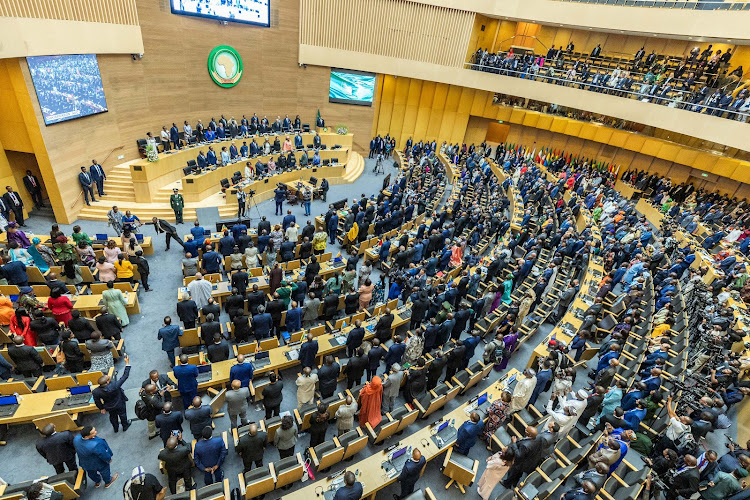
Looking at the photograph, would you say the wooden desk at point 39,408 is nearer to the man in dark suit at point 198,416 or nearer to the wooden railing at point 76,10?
the man in dark suit at point 198,416

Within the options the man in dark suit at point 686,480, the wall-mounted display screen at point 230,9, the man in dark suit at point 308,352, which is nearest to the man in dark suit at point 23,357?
the man in dark suit at point 308,352

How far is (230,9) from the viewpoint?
18.8 meters

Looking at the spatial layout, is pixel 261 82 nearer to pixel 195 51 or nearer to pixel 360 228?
pixel 195 51

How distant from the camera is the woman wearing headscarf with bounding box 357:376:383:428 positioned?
6.88 metres

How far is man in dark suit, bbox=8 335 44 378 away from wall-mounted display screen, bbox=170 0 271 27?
53.4ft

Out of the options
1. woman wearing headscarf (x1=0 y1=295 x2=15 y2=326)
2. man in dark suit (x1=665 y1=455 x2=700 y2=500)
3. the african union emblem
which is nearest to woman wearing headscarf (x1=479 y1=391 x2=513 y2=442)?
man in dark suit (x1=665 y1=455 x2=700 y2=500)

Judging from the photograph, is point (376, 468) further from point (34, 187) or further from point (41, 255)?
point (34, 187)

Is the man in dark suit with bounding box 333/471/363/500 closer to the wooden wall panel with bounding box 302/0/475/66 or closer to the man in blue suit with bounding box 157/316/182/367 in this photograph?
the man in blue suit with bounding box 157/316/182/367

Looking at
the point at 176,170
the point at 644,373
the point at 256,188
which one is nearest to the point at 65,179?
the point at 176,170

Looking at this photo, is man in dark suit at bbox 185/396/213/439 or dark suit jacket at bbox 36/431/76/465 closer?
dark suit jacket at bbox 36/431/76/465

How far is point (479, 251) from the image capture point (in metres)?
14.1

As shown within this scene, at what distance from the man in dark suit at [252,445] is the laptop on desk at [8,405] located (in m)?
3.69

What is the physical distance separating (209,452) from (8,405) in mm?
3586

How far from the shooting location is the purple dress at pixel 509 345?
352 inches
